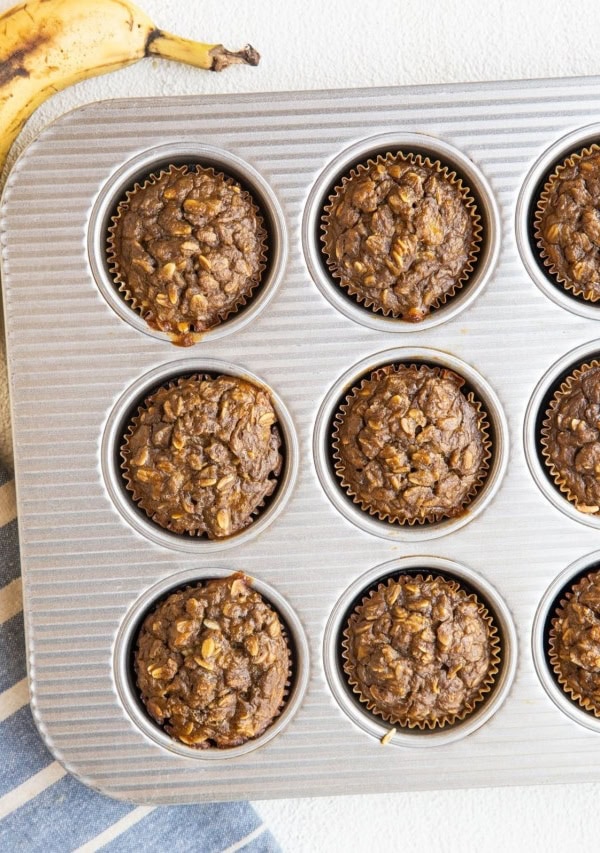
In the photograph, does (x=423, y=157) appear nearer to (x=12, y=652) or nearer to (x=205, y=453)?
(x=205, y=453)

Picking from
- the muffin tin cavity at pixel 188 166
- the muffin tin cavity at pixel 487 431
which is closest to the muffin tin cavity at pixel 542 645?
the muffin tin cavity at pixel 487 431

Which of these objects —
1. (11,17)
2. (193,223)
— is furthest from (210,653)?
(11,17)

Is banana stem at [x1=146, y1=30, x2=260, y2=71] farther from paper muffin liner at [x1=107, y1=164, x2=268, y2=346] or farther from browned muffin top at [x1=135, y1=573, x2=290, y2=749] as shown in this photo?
browned muffin top at [x1=135, y1=573, x2=290, y2=749]

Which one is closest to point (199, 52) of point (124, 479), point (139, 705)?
point (124, 479)

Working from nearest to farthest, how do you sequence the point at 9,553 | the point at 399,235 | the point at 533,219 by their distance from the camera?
the point at 399,235 < the point at 533,219 < the point at 9,553

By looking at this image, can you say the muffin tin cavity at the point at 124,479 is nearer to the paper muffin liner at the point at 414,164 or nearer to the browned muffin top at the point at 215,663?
the browned muffin top at the point at 215,663

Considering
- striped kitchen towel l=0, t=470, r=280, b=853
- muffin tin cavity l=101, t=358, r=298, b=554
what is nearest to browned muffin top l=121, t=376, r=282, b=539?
muffin tin cavity l=101, t=358, r=298, b=554
